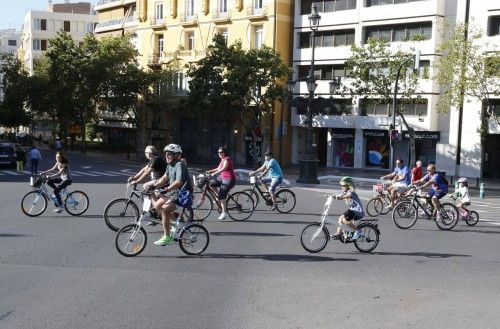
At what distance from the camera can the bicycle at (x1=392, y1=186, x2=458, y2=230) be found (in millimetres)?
16062

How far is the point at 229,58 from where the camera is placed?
1650 inches

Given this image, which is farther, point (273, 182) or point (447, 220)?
point (273, 182)

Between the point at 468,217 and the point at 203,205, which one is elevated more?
the point at 203,205

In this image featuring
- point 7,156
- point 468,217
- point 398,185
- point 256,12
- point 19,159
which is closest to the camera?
point 468,217

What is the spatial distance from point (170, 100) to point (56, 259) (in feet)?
135

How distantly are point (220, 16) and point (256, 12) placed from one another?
12.5ft

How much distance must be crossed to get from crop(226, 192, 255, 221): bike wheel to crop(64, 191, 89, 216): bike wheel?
3.72 metres

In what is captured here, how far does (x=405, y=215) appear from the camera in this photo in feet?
52.8

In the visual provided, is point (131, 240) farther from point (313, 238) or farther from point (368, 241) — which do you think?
point (368, 241)

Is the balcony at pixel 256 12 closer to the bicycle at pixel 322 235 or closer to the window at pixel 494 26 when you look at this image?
the window at pixel 494 26

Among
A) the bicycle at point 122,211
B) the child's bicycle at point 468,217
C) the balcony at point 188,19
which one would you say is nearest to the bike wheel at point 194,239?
the bicycle at point 122,211

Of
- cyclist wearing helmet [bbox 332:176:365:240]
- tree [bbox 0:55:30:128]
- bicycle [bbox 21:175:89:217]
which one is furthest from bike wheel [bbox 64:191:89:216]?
tree [bbox 0:55:30:128]

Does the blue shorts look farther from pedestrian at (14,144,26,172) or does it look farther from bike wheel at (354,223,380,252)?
pedestrian at (14,144,26,172)

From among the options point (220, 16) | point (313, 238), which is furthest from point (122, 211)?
point (220, 16)
